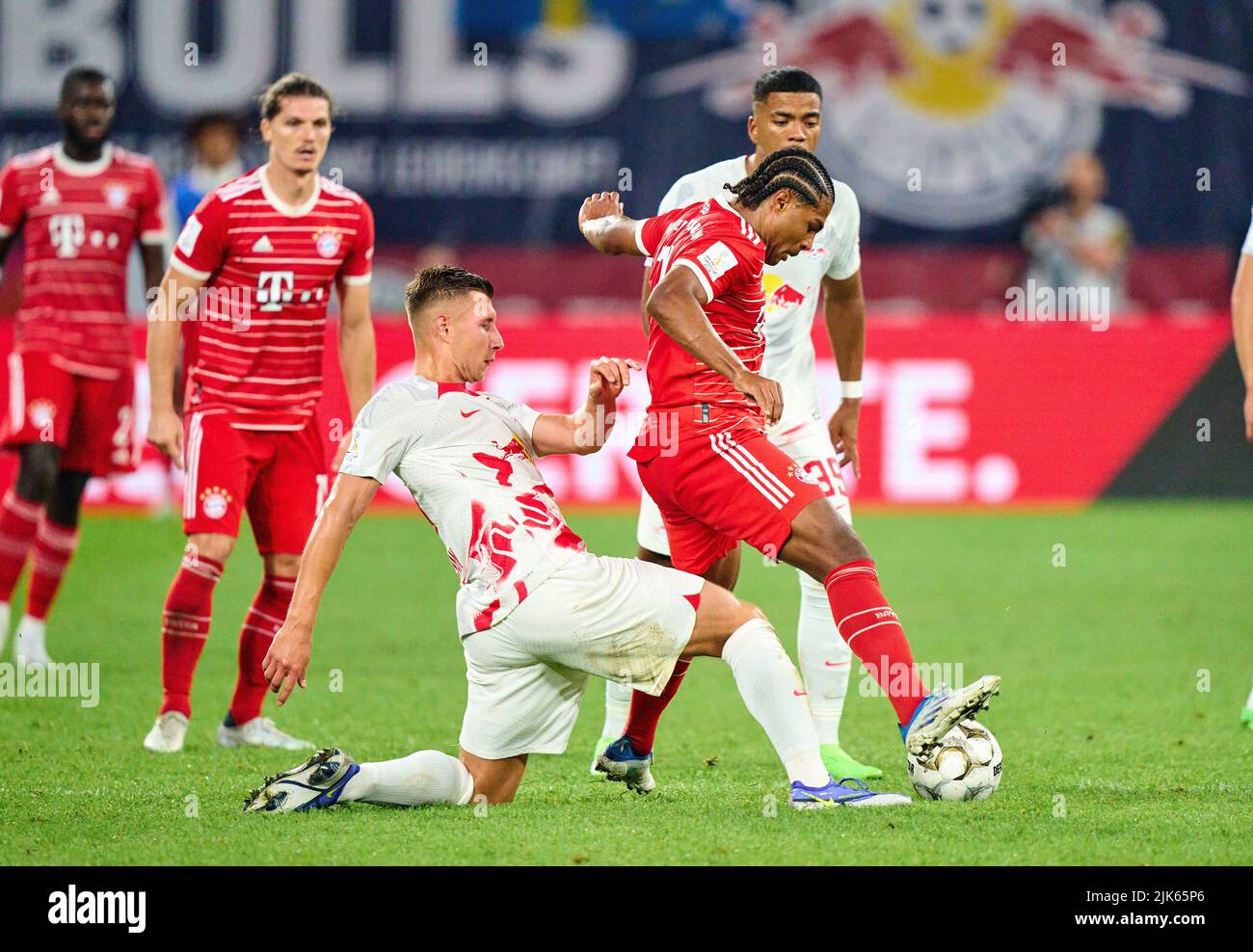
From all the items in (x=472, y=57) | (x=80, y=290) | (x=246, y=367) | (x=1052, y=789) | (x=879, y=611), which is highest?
(x=472, y=57)

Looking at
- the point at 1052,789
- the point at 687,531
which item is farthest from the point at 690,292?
the point at 1052,789

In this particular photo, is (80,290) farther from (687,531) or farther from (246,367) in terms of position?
(687,531)

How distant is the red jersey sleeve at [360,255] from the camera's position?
6.62 meters

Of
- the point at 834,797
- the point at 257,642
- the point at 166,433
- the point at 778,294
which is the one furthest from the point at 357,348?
the point at 834,797

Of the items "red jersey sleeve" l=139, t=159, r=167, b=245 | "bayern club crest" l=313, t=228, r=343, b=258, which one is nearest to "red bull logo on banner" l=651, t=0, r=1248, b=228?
"red jersey sleeve" l=139, t=159, r=167, b=245

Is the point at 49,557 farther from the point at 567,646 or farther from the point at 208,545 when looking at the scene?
the point at 567,646

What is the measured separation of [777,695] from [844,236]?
1960 millimetres

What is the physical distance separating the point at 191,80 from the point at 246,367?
37.6ft

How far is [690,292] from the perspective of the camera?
512 centimetres

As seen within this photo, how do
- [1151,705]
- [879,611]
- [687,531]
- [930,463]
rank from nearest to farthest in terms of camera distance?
[879,611], [687,531], [1151,705], [930,463]

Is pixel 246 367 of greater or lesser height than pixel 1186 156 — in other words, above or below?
below

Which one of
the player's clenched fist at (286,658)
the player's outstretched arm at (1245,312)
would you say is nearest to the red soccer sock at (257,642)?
the player's clenched fist at (286,658)

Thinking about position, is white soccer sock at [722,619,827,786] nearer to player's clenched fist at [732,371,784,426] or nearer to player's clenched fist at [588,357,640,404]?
player's clenched fist at [732,371,784,426]

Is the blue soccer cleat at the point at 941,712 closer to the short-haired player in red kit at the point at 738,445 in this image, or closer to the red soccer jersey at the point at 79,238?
the short-haired player in red kit at the point at 738,445
